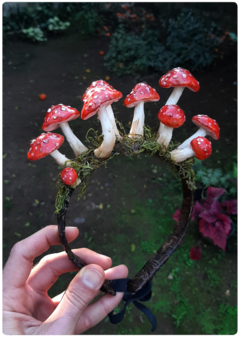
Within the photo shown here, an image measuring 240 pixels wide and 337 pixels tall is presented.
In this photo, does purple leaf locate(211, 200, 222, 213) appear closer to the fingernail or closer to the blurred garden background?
the blurred garden background

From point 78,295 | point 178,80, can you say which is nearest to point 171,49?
point 178,80

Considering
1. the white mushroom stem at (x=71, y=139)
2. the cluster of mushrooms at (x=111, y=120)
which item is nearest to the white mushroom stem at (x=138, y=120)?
the cluster of mushrooms at (x=111, y=120)

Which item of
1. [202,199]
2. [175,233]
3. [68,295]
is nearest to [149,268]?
[175,233]

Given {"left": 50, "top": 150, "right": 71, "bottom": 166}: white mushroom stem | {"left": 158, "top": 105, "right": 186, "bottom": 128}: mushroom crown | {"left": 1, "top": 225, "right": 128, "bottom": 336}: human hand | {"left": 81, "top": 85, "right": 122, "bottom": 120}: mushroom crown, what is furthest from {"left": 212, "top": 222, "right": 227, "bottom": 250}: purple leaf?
{"left": 81, "top": 85, "right": 122, "bottom": 120}: mushroom crown

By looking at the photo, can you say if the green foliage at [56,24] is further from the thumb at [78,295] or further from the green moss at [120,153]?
the thumb at [78,295]

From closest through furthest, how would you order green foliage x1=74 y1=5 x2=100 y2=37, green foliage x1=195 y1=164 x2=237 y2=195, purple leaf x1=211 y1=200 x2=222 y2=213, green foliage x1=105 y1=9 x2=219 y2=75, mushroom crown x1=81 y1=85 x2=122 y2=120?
1. mushroom crown x1=81 y1=85 x2=122 y2=120
2. purple leaf x1=211 y1=200 x2=222 y2=213
3. green foliage x1=195 y1=164 x2=237 y2=195
4. green foliage x1=105 y1=9 x2=219 y2=75
5. green foliage x1=74 y1=5 x2=100 y2=37

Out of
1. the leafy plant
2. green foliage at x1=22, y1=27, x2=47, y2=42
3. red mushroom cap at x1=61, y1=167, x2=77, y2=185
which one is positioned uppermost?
red mushroom cap at x1=61, y1=167, x2=77, y2=185
